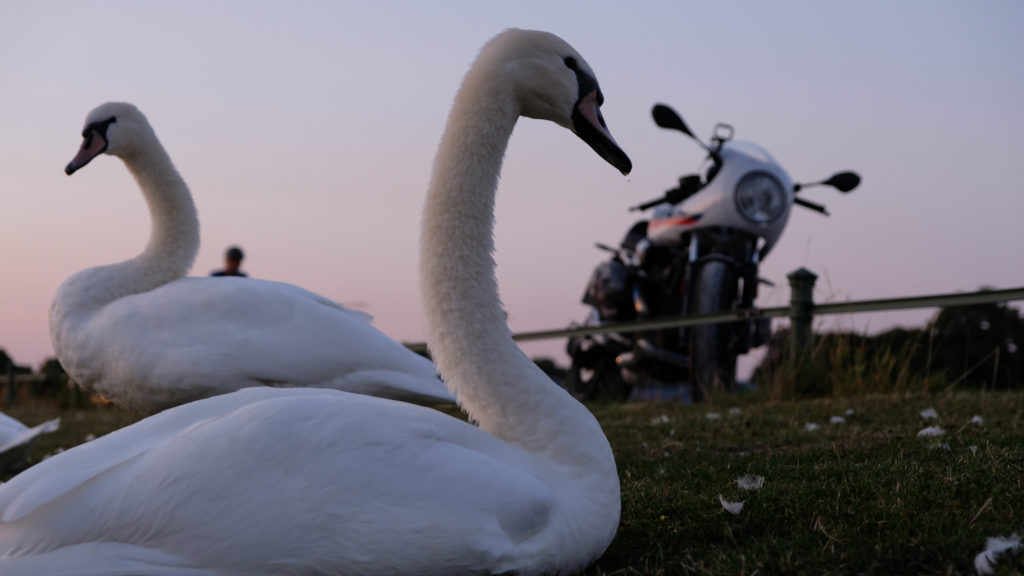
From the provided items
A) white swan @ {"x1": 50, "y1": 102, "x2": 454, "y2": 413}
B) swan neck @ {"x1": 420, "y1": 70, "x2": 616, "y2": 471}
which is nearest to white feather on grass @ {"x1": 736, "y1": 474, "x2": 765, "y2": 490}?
swan neck @ {"x1": 420, "y1": 70, "x2": 616, "y2": 471}

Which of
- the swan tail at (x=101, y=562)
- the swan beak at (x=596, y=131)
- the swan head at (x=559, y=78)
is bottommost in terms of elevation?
the swan tail at (x=101, y=562)

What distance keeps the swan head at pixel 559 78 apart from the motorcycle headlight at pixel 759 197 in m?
8.26

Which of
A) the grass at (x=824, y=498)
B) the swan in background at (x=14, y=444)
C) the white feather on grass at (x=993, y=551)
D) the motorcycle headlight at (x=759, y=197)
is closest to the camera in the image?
the white feather on grass at (x=993, y=551)

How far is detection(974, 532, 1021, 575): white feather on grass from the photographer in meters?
2.43

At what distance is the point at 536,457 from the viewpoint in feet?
9.59

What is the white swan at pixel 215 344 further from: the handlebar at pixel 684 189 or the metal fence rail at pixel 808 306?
the handlebar at pixel 684 189

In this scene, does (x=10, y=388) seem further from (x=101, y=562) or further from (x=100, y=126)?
(x=101, y=562)

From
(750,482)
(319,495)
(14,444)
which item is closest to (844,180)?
(750,482)

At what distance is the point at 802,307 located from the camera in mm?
9578

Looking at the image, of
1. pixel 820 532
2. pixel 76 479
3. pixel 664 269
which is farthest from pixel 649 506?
pixel 664 269

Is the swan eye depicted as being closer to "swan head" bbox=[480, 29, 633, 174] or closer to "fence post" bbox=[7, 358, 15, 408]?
"swan head" bbox=[480, 29, 633, 174]

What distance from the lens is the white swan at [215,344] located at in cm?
506

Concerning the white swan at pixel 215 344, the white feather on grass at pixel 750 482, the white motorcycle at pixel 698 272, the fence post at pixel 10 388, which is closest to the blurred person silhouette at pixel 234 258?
the white motorcycle at pixel 698 272

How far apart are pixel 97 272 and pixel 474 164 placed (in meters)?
3.34
